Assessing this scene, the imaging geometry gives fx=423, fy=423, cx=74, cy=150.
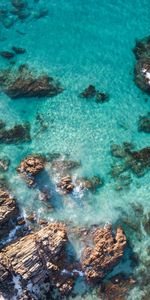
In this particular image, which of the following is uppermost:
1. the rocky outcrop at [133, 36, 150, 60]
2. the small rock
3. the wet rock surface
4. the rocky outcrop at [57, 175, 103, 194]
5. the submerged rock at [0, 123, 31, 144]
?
the rocky outcrop at [133, 36, 150, 60]

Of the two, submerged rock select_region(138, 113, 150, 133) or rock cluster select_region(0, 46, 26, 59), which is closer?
submerged rock select_region(138, 113, 150, 133)

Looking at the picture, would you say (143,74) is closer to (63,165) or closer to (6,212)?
(63,165)

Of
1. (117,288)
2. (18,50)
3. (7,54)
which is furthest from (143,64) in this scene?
(117,288)

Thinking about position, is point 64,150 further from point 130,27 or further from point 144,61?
point 130,27

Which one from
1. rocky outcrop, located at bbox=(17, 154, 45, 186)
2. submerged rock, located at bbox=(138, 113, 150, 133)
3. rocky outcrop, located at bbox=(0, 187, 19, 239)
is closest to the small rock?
submerged rock, located at bbox=(138, 113, 150, 133)

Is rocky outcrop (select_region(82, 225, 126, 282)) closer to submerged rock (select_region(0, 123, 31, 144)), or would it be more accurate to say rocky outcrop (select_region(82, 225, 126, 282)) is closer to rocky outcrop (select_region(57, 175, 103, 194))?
rocky outcrop (select_region(57, 175, 103, 194))

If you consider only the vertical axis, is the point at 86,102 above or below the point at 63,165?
above
